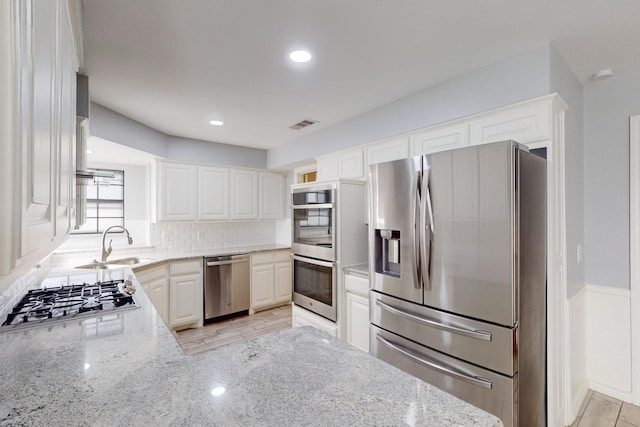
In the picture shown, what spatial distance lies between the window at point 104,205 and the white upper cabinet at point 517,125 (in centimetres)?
417

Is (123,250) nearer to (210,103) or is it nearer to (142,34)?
(210,103)

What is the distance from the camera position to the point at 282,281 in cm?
467

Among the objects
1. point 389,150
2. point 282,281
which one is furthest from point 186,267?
point 389,150

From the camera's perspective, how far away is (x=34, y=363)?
3.30ft

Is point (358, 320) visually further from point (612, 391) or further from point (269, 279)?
point (269, 279)

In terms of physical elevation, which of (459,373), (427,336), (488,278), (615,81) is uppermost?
(615,81)

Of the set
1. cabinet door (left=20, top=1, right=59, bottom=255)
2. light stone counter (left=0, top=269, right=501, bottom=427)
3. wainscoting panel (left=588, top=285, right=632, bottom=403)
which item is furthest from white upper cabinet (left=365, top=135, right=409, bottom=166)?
cabinet door (left=20, top=1, right=59, bottom=255)

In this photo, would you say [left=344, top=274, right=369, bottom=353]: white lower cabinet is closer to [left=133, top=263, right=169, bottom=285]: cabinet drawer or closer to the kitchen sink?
[left=133, top=263, right=169, bottom=285]: cabinet drawer

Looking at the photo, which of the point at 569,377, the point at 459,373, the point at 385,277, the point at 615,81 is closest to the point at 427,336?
the point at 459,373

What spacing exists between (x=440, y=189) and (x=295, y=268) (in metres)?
1.99

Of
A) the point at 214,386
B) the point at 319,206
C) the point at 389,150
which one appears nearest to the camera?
the point at 214,386

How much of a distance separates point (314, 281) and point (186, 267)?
180 centimetres

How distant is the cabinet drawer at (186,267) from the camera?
148 inches

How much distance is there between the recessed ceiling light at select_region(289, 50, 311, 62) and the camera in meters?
2.04
